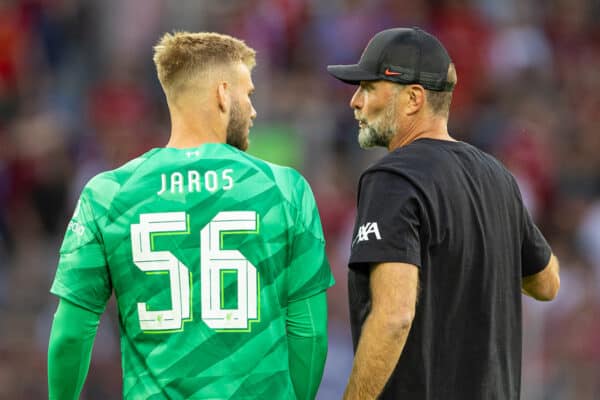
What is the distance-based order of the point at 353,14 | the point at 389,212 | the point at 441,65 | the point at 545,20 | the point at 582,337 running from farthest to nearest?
the point at 545,20 → the point at 353,14 → the point at 582,337 → the point at 441,65 → the point at 389,212

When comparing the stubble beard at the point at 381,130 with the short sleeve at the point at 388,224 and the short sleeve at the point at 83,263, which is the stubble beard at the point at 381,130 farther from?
the short sleeve at the point at 83,263

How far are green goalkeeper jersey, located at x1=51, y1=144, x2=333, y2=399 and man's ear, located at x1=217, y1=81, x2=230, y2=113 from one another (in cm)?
21

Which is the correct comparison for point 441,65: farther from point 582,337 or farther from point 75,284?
point 582,337

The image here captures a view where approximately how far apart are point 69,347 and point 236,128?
108cm

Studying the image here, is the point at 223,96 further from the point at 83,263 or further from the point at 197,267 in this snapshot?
the point at 83,263

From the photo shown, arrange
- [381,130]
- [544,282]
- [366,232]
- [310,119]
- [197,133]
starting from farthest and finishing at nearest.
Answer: [310,119], [544,282], [381,130], [197,133], [366,232]

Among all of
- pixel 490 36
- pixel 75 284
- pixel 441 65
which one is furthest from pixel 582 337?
pixel 75 284

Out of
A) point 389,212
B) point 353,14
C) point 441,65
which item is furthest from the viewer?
point 353,14

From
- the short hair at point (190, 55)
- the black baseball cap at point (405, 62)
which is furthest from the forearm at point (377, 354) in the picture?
the short hair at point (190, 55)

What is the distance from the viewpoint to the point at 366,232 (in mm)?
4715

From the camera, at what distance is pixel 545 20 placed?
42.7 feet

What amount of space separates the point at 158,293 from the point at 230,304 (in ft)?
0.92

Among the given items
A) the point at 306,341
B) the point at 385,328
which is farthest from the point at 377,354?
the point at 306,341

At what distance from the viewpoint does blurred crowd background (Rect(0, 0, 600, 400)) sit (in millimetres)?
10242
